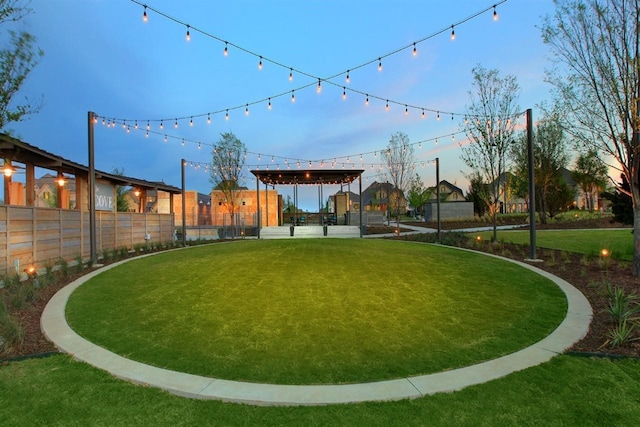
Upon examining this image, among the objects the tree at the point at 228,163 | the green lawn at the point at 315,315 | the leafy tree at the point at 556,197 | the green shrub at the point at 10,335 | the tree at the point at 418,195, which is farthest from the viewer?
the tree at the point at 418,195

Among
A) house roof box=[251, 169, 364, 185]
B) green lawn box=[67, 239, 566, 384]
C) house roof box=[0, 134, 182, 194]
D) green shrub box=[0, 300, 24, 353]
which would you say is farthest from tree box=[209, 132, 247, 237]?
green shrub box=[0, 300, 24, 353]

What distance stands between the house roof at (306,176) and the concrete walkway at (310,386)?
20.7 meters

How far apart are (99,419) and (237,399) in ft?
3.85

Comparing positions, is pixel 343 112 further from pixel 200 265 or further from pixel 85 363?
pixel 85 363

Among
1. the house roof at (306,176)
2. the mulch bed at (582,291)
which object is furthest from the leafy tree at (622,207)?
the house roof at (306,176)

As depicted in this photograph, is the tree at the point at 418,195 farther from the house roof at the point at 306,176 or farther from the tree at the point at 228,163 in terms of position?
the tree at the point at 228,163

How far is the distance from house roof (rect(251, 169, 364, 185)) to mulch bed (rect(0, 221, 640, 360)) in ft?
48.1

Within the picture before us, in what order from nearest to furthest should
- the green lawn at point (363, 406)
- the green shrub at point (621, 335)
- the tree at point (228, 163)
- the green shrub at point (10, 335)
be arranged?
the green lawn at point (363, 406)
the green shrub at point (621, 335)
the green shrub at point (10, 335)
the tree at point (228, 163)

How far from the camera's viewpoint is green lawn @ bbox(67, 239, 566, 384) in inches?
162

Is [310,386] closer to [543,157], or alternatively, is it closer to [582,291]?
[582,291]

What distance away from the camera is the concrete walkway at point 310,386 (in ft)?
10.6

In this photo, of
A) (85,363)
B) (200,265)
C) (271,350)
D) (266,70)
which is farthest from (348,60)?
(85,363)

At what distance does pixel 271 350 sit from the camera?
14.5 feet

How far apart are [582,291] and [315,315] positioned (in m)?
5.90
